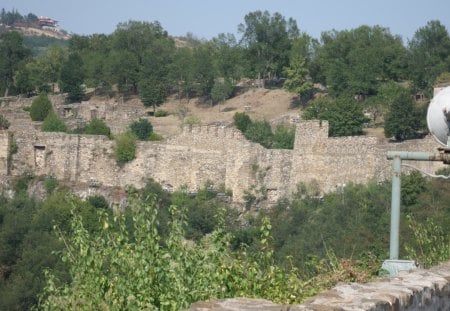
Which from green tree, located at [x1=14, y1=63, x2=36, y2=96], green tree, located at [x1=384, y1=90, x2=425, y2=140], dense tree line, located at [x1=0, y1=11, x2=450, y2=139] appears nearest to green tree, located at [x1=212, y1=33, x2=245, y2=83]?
dense tree line, located at [x1=0, y1=11, x2=450, y2=139]

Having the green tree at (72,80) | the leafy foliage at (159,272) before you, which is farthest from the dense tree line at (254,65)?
the leafy foliage at (159,272)

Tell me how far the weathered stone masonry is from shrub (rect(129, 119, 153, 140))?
9.58ft

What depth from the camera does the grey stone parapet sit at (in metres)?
5.86

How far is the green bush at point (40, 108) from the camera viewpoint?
43991 mm

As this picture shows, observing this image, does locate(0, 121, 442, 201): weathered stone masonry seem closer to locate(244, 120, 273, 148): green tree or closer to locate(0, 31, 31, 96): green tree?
locate(244, 120, 273, 148): green tree

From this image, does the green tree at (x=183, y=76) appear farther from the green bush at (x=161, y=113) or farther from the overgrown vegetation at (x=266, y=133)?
the overgrown vegetation at (x=266, y=133)

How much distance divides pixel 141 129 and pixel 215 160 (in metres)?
6.33

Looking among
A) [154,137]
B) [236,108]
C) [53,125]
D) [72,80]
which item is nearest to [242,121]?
[154,137]

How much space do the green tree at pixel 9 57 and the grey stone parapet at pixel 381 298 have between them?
4940 centimetres

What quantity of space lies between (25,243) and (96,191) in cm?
932

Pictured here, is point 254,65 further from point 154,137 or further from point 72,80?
point 154,137

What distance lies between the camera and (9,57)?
195ft

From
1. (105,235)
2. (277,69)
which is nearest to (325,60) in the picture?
(277,69)

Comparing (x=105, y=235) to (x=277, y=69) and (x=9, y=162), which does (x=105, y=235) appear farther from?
(x=277, y=69)
